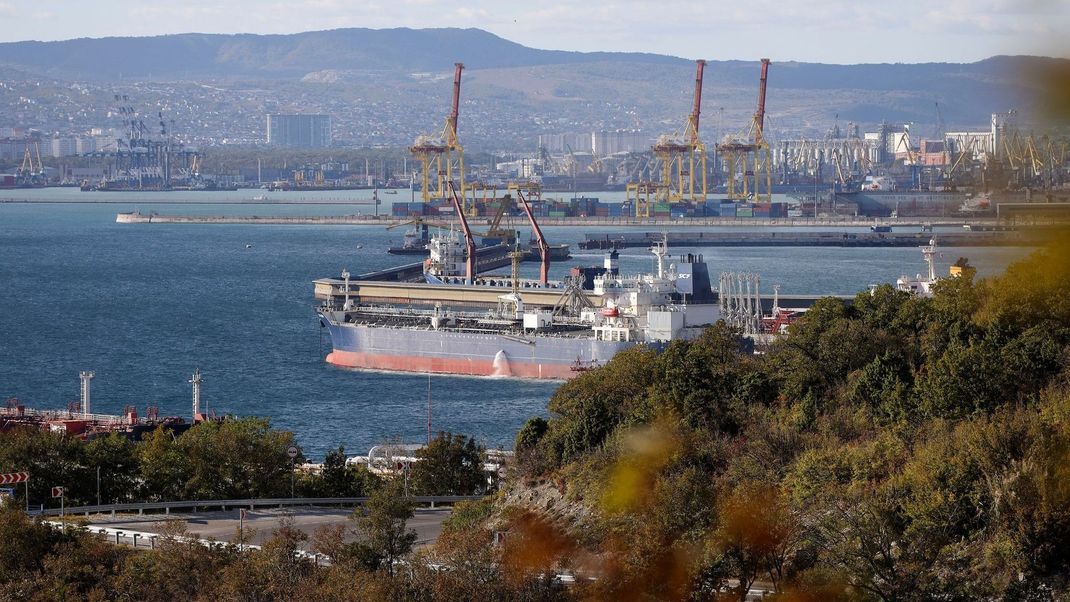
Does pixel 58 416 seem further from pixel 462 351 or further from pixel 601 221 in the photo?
pixel 601 221

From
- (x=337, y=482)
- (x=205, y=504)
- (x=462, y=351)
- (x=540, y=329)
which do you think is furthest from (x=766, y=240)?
(x=205, y=504)

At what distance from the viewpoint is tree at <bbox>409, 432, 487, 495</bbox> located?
10.0 metres

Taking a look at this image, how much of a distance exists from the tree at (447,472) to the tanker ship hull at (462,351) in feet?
23.5

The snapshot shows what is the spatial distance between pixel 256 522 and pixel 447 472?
226 centimetres

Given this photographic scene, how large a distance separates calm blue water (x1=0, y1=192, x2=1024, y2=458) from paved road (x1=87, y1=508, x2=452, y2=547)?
309 centimetres

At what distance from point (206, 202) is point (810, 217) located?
2789cm

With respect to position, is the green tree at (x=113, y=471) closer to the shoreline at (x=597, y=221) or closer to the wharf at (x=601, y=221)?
the shoreline at (x=597, y=221)

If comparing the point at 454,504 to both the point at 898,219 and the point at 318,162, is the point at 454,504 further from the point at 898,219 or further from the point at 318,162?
the point at 318,162

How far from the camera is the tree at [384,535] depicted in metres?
6.39

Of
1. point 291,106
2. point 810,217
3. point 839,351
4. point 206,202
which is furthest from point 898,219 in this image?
point 291,106

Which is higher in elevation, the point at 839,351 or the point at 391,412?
the point at 839,351

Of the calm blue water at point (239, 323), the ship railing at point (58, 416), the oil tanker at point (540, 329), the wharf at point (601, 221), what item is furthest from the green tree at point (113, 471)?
the wharf at point (601, 221)

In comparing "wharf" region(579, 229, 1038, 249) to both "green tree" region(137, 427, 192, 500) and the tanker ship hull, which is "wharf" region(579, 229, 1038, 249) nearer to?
the tanker ship hull

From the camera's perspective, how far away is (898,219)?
46.6 metres
